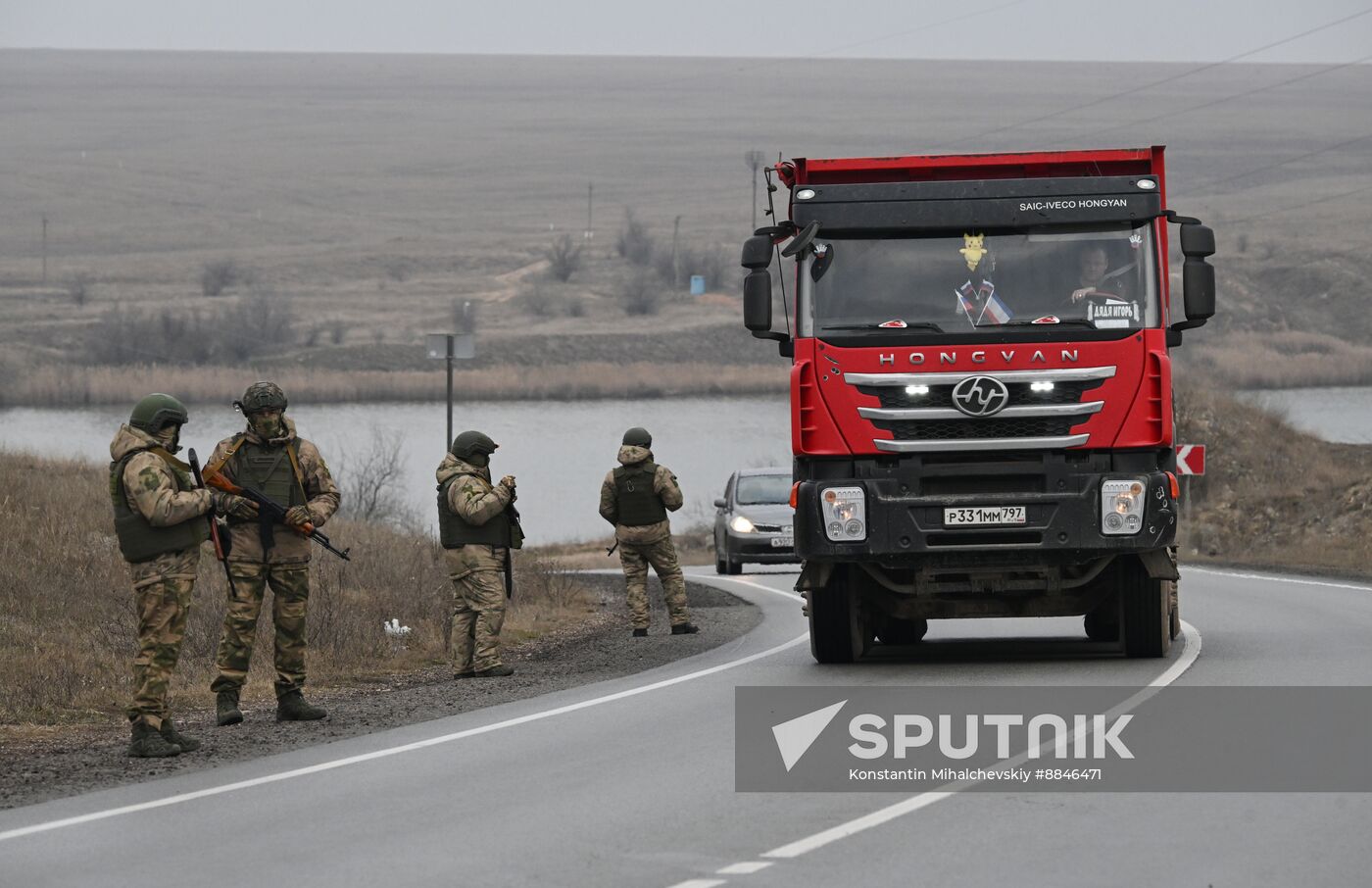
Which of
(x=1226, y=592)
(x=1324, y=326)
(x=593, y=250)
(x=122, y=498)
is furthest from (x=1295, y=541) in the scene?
(x=593, y=250)

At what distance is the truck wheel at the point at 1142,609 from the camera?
14086 mm

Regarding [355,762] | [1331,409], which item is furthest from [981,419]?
[1331,409]

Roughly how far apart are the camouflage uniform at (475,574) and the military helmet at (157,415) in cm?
401

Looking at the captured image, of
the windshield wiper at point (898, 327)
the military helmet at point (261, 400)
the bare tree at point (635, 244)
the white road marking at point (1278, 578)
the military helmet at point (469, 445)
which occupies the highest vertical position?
the bare tree at point (635, 244)

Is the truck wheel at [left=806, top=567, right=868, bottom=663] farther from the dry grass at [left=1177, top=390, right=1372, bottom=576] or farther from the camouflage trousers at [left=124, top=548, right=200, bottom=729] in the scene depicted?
the dry grass at [left=1177, top=390, right=1372, bottom=576]

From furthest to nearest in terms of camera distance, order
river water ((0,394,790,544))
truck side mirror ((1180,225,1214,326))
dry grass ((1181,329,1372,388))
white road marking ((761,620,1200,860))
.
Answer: dry grass ((1181,329,1372,388))
river water ((0,394,790,544))
truck side mirror ((1180,225,1214,326))
white road marking ((761,620,1200,860))

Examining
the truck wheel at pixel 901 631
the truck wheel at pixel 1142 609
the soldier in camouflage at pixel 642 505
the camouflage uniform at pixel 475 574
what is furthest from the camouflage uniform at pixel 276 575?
the soldier in camouflage at pixel 642 505

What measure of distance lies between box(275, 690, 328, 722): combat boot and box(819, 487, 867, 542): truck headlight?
348 cm

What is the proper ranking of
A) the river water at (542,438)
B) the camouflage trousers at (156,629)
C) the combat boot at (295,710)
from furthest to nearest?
the river water at (542,438) → the combat boot at (295,710) → the camouflage trousers at (156,629)

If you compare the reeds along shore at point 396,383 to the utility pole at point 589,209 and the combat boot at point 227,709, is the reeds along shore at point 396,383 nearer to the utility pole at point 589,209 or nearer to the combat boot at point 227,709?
the utility pole at point 589,209

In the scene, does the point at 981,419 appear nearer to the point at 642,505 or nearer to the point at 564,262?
the point at 642,505

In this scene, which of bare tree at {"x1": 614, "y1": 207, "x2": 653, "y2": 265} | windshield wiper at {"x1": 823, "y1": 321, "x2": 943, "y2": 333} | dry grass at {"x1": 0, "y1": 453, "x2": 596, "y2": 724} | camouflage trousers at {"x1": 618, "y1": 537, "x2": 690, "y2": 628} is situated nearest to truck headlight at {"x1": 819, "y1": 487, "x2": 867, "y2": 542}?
windshield wiper at {"x1": 823, "y1": 321, "x2": 943, "y2": 333}

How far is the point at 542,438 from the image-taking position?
6881 centimetres

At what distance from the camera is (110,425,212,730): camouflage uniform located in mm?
11234
